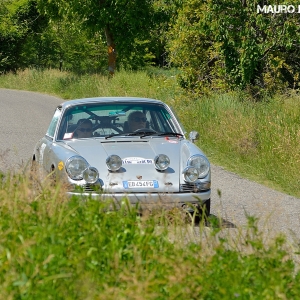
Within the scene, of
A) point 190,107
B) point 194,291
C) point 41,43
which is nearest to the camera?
point 194,291

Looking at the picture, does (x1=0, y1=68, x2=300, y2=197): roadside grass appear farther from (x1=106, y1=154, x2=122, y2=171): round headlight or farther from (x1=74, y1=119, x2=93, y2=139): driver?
(x1=106, y1=154, x2=122, y2=171): round headlight

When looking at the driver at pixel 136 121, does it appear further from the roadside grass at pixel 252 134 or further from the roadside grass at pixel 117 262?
the roadside grass at pixel 117 262

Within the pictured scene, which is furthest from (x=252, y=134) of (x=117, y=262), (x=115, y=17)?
(x=115, y=17)

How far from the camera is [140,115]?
10477 millimetres

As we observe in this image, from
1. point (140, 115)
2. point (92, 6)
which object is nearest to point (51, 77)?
point (92, 6)

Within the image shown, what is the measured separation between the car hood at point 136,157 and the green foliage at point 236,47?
12.1 meters

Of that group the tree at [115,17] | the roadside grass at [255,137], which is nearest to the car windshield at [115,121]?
the roadside grass at [255,137]

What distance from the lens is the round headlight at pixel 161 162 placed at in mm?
9102

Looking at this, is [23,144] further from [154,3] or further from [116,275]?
[154,3]

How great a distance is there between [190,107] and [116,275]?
15.6 metres

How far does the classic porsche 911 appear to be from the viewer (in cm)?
894

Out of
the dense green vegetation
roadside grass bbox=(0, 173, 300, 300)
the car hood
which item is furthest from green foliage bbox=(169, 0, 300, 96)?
roadside grass bbox=(0, 173, 300, 300)

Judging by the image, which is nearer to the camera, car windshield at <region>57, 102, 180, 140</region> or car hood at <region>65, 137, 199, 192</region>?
car hood at <region>65, 137, 199, 192</region>

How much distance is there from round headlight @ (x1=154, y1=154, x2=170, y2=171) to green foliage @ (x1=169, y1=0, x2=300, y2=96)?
12670mm
